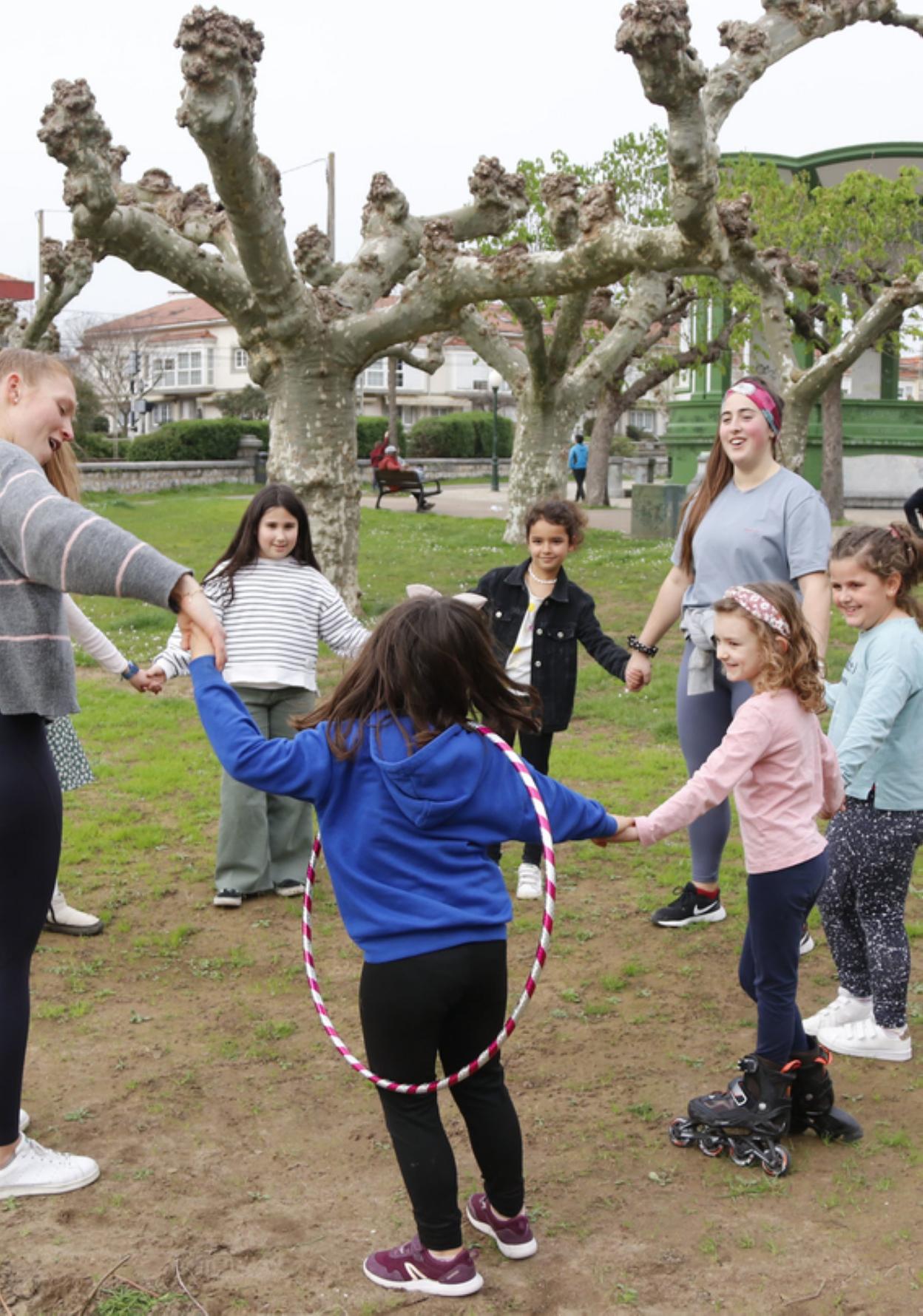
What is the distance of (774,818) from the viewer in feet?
12.1

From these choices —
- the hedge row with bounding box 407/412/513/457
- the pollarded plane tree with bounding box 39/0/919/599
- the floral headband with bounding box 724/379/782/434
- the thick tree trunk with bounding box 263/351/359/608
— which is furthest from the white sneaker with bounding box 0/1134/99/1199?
the hedge row with bounding box 407/412/513/457

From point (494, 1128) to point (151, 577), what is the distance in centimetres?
153

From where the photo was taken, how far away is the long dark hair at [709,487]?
5078 millimetres

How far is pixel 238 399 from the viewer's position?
62.5m

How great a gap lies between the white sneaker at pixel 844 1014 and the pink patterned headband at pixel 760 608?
5.20 feet

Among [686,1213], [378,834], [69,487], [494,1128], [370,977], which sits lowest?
[686,1213]

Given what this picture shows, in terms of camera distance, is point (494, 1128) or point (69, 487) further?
point (69, 487)

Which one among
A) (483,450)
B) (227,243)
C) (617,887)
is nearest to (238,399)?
(483,450)

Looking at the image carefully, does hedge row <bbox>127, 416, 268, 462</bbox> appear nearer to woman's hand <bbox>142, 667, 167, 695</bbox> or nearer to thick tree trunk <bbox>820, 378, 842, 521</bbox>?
thick tree trunk <bbox>820, 378, 842, 521</bbox>

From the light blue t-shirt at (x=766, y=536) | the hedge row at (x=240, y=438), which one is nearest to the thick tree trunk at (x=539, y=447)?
the light blue t-shirt at (x=766, y=536)

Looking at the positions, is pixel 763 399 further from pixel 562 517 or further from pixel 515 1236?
pixel 515 1236

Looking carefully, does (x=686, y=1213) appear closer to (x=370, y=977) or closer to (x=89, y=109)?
(x=370, y=977)

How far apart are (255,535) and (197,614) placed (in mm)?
2786

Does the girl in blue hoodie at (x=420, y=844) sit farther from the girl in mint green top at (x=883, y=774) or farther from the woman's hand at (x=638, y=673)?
the woman's hand at (x=638, y=673)
